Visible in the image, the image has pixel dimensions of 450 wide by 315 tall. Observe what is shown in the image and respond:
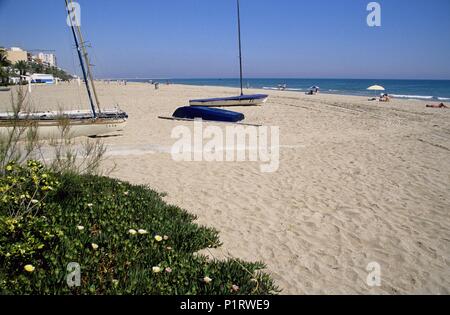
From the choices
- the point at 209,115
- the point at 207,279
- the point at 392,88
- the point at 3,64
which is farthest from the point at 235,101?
the point at 392,88

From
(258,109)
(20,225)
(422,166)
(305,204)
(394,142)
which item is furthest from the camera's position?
(258,109)

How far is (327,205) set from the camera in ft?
21.3

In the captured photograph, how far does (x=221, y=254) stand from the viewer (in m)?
4.60

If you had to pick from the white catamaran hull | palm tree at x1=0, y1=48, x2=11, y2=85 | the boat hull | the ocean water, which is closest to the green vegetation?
the white catamaran hull

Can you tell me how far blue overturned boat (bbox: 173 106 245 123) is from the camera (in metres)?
17.6

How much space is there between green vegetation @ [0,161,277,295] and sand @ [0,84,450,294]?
57cm

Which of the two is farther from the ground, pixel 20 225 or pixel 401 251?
pixel 20 225

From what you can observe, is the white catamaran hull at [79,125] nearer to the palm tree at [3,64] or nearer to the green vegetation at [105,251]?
the green vegetation at [105,251]

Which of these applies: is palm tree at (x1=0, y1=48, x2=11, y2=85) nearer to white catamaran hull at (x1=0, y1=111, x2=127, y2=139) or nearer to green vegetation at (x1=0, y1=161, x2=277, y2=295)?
white catamaran hull at (x1=0, y1=111, x2=127, y2=139)

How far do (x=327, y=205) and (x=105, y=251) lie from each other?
4.54m
